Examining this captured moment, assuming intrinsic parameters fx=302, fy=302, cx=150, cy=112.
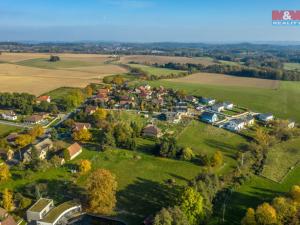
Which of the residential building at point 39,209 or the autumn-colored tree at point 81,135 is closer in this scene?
the residential building at point 39,209

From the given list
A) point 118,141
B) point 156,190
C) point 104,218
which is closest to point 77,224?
point 104,218

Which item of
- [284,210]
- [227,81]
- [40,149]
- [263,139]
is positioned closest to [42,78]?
[227,81]

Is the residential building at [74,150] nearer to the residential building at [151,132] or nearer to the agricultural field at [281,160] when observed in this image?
the residential building at [151,132]

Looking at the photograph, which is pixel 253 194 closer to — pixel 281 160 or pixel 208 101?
pixel 281 160

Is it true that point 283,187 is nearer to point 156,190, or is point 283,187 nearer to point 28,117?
point 156,190

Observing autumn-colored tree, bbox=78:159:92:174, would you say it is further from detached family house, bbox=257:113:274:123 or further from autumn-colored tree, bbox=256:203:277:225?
detached family house, bbox=257:113:274:123

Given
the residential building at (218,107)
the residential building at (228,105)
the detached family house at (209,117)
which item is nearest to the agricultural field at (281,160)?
the detached family house at (209,117)
